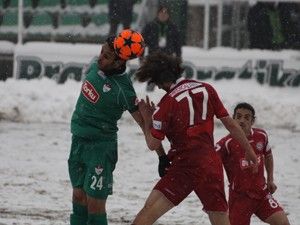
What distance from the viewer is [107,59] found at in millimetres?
7371

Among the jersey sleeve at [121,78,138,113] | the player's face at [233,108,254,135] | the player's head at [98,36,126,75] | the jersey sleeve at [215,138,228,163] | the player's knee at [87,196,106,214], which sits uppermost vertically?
the player's head at [98,36,126,75]

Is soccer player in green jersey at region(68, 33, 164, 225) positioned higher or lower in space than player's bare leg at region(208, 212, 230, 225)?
higher

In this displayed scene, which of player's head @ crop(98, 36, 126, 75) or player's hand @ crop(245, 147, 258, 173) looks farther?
player's head @ crop(98, 36, 126, 75)

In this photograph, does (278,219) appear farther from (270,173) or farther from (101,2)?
(101,2)

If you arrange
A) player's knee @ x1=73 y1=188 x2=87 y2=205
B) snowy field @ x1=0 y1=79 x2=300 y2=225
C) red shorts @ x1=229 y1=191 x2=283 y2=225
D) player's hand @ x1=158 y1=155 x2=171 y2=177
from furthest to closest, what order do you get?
1. snowy field @ x1=0 y1=79 x2=300 y2=225
2. red shorts @ x1=229 y1=191 x2=283 y2=225
3. player's knee @ x1=73 y1=188 x2=87 y2=205
4. player's hand @ x1=158 y1=155 x2=171 y2=177

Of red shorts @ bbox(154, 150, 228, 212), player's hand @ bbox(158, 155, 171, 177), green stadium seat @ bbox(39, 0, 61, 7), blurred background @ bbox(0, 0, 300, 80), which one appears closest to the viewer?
red shorts @ bbox(154, 150, 228, 212)

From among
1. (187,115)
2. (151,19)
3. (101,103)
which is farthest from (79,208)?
(151,19)

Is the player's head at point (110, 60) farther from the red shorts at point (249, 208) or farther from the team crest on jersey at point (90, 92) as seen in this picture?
the red shorts at point (249, 208)

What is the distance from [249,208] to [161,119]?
140 cm

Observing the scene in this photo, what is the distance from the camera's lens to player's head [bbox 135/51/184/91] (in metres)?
Result: 6.90

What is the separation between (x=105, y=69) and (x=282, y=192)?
4226 mm

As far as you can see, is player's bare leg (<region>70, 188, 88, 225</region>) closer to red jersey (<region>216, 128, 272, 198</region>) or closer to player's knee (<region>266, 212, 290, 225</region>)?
red jersey (<region>216, 128, 272, 198</region>)

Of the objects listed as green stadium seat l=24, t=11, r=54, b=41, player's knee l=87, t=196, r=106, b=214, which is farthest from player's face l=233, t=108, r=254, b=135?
green stadium seat l=24, t=11, r=54, b=41

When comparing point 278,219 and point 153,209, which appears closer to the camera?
point 153,209
